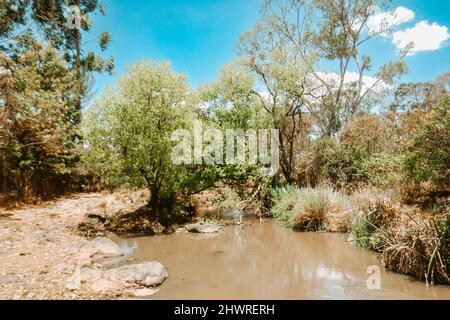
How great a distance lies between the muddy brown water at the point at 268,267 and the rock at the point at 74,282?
1.31 metres

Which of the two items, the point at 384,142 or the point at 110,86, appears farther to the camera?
the point at 384,142

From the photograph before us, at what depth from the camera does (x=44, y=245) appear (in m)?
7.74

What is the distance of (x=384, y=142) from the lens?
1412 centimetres

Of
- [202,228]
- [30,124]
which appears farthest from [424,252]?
[30,124]

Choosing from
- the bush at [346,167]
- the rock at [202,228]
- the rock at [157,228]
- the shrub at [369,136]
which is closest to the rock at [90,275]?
the rock at [157,228]

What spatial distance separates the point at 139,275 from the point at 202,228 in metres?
4.82

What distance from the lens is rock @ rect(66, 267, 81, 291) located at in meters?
5.18

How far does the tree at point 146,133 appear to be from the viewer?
10.1 meters

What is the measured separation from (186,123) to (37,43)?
30.4ft

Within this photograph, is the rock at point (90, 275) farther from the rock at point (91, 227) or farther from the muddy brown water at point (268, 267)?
the rock at point (91, 227)

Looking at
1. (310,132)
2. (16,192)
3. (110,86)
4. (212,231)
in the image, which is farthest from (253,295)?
(310,132)

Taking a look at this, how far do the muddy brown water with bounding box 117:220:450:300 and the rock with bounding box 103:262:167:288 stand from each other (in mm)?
213

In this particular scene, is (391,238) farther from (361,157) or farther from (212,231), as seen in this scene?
(361,157)
